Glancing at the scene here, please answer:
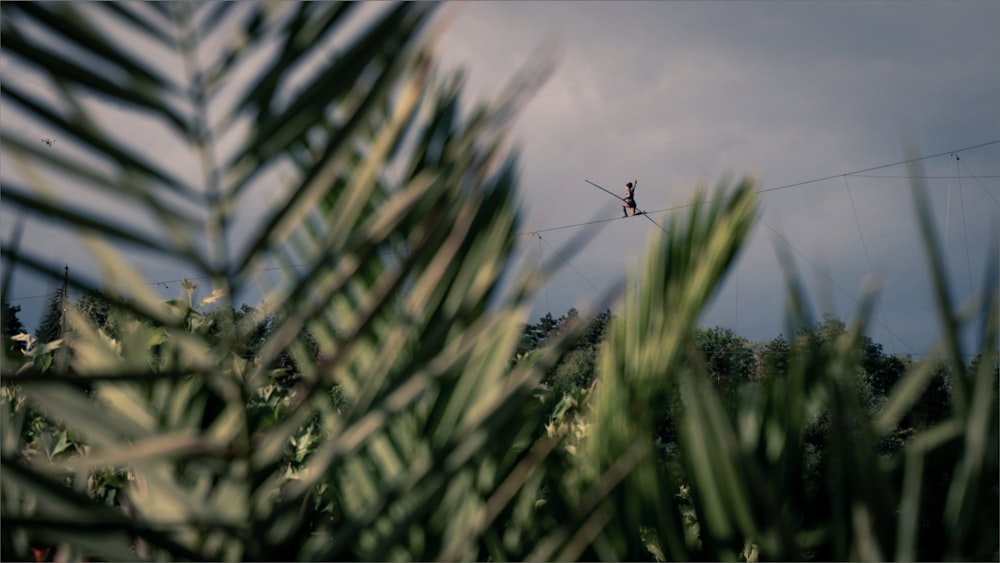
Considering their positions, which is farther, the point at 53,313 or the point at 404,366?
the point at 53,313

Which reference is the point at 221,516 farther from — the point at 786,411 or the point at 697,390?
the point at 786,411

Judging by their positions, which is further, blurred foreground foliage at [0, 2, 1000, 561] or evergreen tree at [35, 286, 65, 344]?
evergreen tree at [35, 286, 65, 344]

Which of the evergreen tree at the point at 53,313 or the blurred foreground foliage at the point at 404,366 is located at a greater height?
the blurred foreground foliage at the point at 404,366

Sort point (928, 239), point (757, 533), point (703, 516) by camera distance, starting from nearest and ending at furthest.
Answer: point (928, 239) < point (757, 533) < point (703, 516)

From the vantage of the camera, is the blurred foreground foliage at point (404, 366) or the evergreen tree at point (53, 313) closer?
the blurred foreground foliage at point (404, 366)

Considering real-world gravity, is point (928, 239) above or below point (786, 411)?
above

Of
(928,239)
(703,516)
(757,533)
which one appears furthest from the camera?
(703,516)

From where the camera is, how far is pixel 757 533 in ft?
1.82

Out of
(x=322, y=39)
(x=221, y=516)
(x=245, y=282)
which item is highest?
(x=322, y=39)

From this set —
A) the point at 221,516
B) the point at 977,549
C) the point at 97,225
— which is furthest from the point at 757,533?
the point at 97,225

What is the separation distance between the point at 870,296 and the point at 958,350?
0.39 ft

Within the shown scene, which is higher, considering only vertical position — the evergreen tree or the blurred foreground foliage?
the blurred foreground foliage

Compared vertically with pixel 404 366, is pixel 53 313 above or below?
below

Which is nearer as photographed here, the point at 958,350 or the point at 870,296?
the point at 958,350
